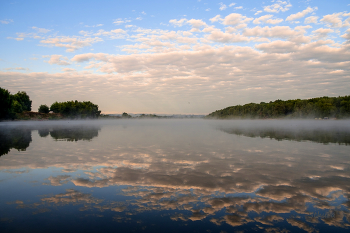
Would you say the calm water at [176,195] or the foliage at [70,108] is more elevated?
the foliage at [70,108]

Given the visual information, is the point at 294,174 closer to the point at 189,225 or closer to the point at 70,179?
the point at 189,225

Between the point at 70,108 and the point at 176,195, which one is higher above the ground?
the point at 70,108

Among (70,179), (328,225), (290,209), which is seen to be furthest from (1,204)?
(328,225)

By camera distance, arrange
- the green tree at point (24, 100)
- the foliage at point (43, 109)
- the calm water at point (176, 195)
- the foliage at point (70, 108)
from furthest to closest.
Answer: the foliage at point (70, 108) → the foliage at point (43, 109) → the green tree at point (24, 100) → the calm water at point (176, 195)

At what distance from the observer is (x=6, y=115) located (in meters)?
97.6

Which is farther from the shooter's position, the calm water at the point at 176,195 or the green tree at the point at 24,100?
the green tree at the point at 24,100

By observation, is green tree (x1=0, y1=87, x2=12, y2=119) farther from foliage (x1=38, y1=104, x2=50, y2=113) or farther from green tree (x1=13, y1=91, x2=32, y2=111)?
foliage (x1=38, y1=104, x2=50, y2=113)

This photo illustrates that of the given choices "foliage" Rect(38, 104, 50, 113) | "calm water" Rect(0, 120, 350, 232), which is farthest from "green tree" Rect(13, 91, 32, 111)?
"calm water" Rect(0, 120, 350, 232)

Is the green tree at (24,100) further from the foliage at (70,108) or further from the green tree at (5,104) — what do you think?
the green tree at (5,104)

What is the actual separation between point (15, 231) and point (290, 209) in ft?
26.3

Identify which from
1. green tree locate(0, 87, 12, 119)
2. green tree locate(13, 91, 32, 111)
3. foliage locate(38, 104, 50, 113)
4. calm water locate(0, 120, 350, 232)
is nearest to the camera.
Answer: calm water locate(0, 120, 350, 232)

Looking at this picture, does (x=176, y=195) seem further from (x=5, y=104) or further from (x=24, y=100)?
(x=24, y=100)

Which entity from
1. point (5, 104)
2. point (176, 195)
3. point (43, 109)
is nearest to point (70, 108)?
point (43, 109)

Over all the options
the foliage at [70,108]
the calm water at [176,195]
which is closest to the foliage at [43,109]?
the foliage at [70,108]
